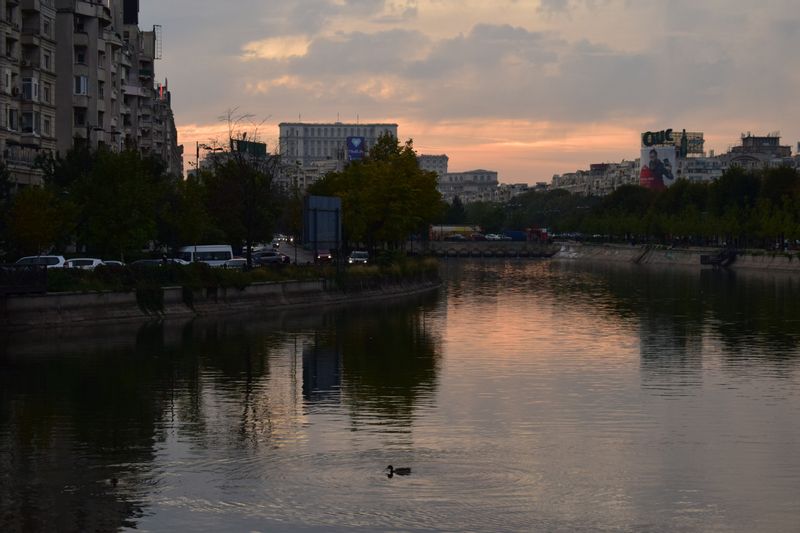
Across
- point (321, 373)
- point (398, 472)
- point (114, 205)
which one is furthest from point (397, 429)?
point (114, 205)

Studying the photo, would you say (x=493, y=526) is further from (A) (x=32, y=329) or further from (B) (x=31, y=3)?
(B) (x=31, y=3)

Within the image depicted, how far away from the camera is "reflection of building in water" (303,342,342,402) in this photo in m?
42.3

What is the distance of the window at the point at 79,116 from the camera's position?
108m

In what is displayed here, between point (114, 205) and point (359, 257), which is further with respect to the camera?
point (359, 257)

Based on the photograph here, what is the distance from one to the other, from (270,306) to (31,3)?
30733 mm

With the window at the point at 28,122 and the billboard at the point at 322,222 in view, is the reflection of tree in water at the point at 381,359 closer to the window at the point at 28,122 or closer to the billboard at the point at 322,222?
the billboard at the point at 322,222

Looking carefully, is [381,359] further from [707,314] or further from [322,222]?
[322,222]

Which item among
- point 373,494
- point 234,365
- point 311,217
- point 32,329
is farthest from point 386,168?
point 373,494

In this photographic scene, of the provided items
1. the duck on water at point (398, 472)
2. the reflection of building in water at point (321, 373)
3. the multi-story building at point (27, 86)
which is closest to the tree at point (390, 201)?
the multi-story building at point (27, 86)

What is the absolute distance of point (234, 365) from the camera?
50469 millimetres

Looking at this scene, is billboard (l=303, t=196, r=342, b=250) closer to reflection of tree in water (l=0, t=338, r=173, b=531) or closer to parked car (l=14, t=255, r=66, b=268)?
parked car (l=14, t=255, r=66, b=268)

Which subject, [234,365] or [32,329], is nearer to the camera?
[234,365]

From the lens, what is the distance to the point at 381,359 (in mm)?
53781

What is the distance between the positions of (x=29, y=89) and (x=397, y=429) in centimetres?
6312
